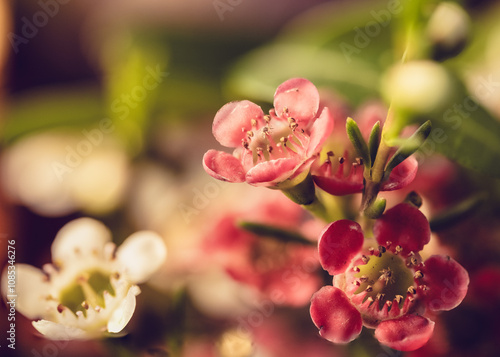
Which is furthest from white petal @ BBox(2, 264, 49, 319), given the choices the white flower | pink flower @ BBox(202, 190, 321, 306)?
pink flower @ BBox(202, 190, 321, 306)

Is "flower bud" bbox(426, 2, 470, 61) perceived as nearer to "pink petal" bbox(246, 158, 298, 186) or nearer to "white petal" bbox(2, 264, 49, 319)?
"pink petal" bbox(246, 158, 298, 186)

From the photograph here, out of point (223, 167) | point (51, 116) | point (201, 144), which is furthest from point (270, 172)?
point (51, 116)

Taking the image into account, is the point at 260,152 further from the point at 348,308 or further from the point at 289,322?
the point at 289,322

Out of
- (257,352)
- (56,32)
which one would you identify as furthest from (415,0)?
(56,32)

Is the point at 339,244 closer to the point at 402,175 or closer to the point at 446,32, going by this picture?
the point at 402,175

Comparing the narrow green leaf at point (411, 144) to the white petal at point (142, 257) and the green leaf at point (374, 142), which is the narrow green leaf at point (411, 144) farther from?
the white petal at point (142, 257)

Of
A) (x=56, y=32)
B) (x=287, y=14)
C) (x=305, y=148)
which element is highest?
(x=56, y=32)
